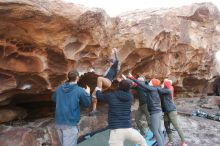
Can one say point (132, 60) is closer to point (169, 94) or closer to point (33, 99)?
point (169, 94)

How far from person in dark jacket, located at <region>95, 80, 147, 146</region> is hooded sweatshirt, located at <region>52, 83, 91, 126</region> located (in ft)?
1.40

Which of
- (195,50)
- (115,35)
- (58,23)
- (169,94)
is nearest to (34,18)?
(58,23)

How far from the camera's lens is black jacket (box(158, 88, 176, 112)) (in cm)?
752

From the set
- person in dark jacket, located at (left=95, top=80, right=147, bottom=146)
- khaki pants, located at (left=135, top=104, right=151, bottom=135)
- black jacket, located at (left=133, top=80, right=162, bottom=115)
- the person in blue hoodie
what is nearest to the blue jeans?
the person in blue hoodie

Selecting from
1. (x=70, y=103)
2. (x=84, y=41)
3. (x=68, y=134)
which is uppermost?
(x=84, y=41)

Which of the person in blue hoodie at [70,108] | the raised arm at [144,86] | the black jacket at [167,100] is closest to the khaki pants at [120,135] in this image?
the person in blue hoodie at [70,108]

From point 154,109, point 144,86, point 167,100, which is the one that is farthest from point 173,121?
point 144,86

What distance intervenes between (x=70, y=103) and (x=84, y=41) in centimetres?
232

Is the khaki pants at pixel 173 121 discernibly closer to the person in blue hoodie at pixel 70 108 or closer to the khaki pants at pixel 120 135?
the khaki pants at pixel 120 135

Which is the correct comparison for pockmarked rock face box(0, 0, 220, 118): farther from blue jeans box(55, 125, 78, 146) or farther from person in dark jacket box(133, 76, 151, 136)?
blue jeans box(55, 125, 78, 146)

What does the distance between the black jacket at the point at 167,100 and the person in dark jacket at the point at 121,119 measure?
1931 millimetres

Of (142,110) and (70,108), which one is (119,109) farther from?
(142,110)

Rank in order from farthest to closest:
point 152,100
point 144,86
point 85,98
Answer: point 152,100
point 144,86
point 85,98

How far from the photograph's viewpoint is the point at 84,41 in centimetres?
756
